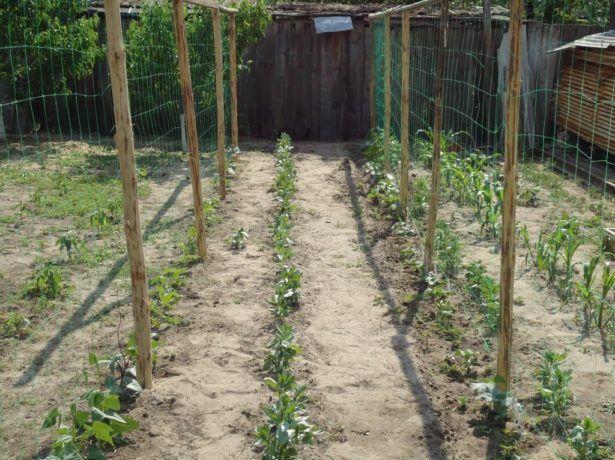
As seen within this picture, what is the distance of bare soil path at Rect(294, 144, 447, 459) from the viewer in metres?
3.91

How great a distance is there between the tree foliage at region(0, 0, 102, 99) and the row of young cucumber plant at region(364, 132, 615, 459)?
184 inches

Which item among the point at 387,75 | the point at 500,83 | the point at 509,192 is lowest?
the point at 500,83

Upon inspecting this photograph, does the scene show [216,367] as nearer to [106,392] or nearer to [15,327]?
[106,392]

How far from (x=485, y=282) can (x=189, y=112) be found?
2.79 metres

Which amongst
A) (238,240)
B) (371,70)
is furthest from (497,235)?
(371,70)

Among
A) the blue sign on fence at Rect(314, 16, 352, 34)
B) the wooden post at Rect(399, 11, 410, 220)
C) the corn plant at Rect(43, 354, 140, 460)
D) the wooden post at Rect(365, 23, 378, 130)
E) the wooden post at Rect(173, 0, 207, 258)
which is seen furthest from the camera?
the blue sign on fence at Rect(314, 16, 352, 34)

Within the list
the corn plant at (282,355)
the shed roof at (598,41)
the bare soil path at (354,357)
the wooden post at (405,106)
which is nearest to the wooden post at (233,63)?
the bare soil path at (354,357)

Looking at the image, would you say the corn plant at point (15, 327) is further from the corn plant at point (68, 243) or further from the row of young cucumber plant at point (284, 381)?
the row of young cucumber plant at point (284, 381)

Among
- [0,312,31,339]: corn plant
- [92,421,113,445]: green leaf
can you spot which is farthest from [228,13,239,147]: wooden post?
[92,421,113,445]: green leaf

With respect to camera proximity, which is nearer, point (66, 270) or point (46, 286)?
point (46, 286)

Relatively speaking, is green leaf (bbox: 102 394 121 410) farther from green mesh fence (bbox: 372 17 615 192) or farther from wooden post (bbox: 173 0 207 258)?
green mesh fence (bbox: 372 17 615 192)

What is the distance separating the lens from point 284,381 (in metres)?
4.18

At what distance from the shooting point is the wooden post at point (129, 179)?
4047 millimetres

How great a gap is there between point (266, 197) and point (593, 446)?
6194mm
